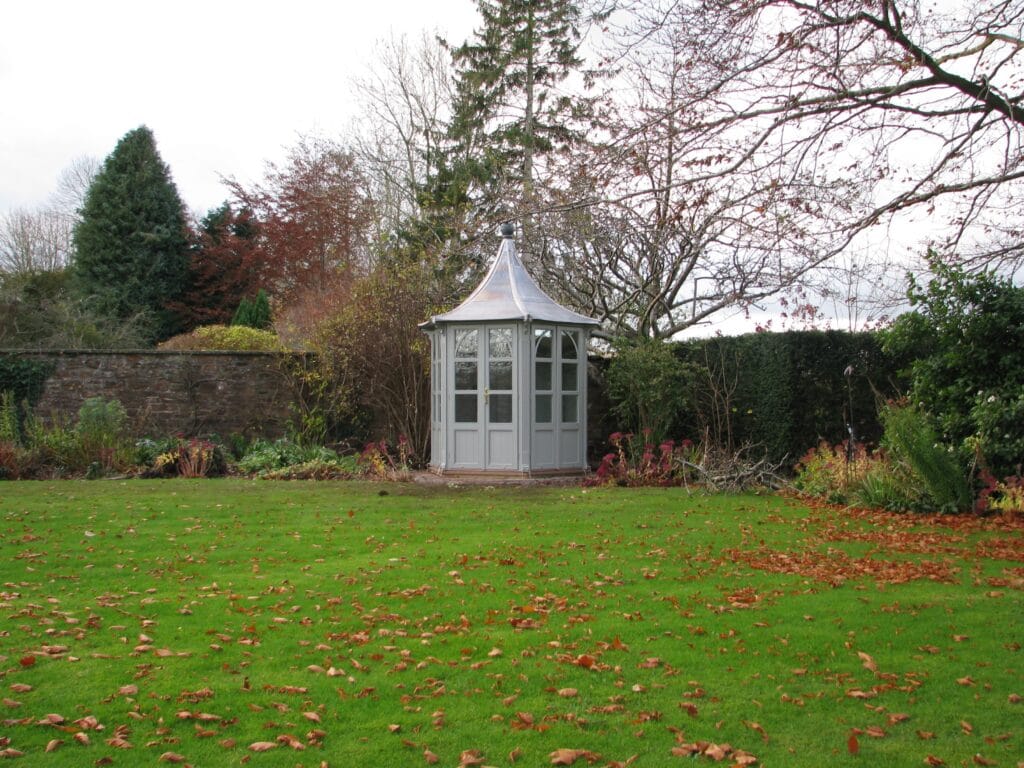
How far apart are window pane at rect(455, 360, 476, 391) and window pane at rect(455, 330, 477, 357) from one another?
0.11m

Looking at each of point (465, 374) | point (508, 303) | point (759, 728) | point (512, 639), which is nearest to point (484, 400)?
point (465, 374)

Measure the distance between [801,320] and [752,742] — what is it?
1157 centimetres

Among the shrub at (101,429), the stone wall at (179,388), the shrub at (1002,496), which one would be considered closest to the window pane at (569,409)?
the stone wall at (179,388)

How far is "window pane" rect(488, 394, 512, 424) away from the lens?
12203 millimetres

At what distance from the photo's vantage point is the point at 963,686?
4.04m

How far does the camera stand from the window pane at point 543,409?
12.3 m

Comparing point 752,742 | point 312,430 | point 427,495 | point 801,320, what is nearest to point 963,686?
point 752,742

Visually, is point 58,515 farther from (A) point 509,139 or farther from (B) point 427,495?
(A) point 509,139

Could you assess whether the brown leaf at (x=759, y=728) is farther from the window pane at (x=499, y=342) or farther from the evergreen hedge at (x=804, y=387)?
the window pane at (x=499, y=342)

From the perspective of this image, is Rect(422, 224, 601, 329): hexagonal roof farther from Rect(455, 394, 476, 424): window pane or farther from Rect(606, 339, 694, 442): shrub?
Rect(455, 394, 476, 424): window pane

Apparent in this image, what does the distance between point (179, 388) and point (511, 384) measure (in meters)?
5.96

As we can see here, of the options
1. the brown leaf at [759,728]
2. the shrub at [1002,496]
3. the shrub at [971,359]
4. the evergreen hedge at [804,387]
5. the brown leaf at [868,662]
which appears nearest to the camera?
the brown leaf at [759,728]

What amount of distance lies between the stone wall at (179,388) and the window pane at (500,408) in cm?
413

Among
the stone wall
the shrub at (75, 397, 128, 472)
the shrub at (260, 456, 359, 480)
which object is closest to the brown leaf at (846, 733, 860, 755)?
the shrub at (260, 456, 359, 480)
